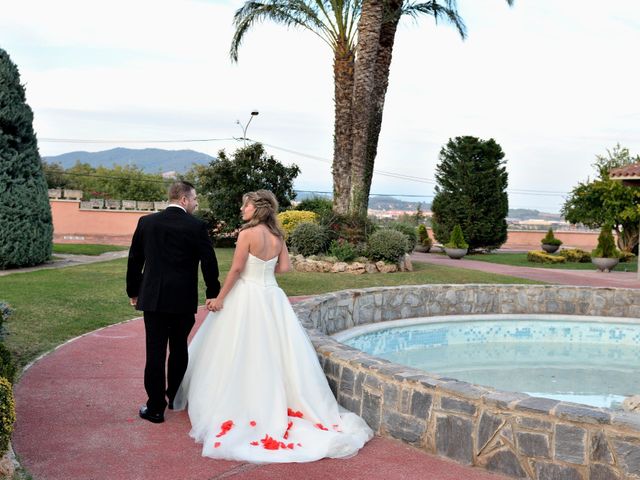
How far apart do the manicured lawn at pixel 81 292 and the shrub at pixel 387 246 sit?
2.48 feet

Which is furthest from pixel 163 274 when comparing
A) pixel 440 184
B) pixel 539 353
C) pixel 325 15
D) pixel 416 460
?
pixel 440 184

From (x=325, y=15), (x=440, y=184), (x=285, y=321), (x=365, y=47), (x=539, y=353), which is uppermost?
(x=325, y=15)

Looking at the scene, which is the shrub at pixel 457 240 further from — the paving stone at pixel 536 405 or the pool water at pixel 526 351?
the paving stone at pixel 536 405

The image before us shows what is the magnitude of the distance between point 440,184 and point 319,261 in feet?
50.9

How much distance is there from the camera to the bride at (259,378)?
500 centimetres

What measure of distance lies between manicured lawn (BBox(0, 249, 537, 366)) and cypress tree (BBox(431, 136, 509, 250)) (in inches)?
432

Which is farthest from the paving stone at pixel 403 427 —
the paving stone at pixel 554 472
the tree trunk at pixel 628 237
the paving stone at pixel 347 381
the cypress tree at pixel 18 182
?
the tree trunk at pixel 628 237

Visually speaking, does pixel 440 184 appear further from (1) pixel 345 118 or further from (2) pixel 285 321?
(2) pixel 285 321

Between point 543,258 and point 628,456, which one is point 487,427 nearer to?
point 628,456

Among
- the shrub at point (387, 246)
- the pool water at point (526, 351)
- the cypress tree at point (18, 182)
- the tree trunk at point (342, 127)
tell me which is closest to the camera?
the pool water at point (526, 351)

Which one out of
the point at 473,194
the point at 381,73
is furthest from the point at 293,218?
the point at 473,194

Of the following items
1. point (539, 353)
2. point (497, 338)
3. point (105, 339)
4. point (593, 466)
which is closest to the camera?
point (593, 466)

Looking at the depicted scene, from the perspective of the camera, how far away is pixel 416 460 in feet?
16.2

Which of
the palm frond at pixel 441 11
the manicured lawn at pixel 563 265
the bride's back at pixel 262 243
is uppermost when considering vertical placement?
the palm frond at pixel 441 11
